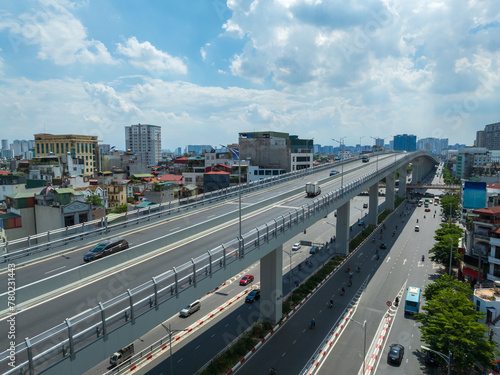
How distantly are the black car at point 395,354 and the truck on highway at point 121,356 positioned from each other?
697 inches

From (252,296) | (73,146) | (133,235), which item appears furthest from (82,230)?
(73,146)

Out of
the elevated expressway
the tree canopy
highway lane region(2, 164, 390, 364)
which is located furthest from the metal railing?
the tree canopy

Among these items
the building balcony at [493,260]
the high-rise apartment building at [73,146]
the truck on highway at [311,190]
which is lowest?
the building balcony at [493,260]

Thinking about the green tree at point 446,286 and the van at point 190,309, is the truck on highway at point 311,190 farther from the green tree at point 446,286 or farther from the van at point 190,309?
the van at point 190,309

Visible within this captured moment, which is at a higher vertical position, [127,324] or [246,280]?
[127,324]

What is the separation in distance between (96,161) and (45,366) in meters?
115

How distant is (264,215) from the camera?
3103 centimetres

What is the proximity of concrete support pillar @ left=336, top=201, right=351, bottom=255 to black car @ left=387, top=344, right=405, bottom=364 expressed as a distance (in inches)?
896

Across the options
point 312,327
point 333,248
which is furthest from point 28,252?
point 333,248

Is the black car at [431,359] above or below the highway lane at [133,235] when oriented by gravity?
below

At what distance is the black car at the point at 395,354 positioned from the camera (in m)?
22.6

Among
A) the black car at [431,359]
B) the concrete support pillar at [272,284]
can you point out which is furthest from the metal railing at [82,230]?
the black car at [431,359]

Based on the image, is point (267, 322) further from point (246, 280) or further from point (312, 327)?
point (246, 280)

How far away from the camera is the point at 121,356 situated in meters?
22.4
